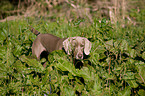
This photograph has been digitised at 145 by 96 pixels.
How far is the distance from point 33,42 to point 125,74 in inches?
61.6

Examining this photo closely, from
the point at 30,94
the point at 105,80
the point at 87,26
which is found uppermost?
the point at 87,26

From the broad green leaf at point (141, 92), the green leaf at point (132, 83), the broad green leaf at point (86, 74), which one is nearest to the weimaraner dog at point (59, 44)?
the broad green leaf at point (86, 74)

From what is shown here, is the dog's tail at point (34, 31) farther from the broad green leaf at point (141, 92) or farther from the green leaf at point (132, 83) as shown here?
the broad green leaf at point (141, 92)

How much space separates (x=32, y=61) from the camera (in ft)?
6.82

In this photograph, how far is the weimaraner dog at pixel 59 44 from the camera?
243cm

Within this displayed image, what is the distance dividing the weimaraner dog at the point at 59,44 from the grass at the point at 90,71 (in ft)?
0.60

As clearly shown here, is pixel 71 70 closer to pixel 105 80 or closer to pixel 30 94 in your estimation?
pixel 105 80

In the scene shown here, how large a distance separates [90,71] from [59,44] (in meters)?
1.10

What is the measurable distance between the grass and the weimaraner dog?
18 cm

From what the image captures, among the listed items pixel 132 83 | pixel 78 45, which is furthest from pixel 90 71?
pixel 78 45

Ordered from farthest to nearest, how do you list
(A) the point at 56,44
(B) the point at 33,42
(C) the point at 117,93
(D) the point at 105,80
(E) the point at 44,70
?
(A) the point at 56,44, (B) the point at 33,42, (E) the point at 44,70, (D) the point at 105,80, (C) the point at 117,93

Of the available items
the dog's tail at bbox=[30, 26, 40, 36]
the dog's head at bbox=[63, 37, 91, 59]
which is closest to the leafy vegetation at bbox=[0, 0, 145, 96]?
the dog's head at bbox=[63, 37, 91, 59]

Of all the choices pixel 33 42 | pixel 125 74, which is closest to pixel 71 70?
pixel 125 74

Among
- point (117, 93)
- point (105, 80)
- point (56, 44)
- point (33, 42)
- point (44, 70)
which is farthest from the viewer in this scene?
point (56, 44)
